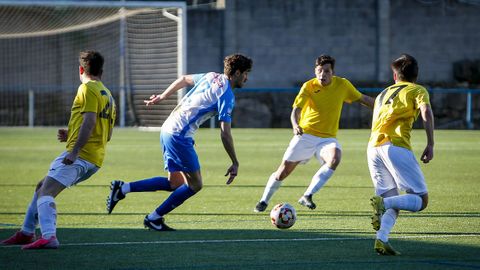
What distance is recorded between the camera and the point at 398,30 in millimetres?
36812

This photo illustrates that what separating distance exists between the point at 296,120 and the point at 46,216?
4572mm

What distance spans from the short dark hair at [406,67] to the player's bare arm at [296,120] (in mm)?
3413

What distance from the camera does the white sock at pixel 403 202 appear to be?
8438 millimetres

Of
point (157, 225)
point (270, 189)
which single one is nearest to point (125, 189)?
point (157, 225)

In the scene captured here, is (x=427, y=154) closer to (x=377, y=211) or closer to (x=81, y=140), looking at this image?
(x=377, y=211)

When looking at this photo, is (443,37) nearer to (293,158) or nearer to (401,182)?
(293,158)

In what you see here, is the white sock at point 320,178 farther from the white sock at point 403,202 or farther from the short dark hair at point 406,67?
the white sock at point 403,202

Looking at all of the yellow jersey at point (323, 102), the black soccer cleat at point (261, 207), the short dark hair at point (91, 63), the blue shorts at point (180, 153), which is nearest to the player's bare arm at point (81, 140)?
the short dark hair at point (91, 63)

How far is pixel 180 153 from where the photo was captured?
10039 mm

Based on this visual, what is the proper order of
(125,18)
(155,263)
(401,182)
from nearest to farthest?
(155,263)
(401,182)
(125,18)

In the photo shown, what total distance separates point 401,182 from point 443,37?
95.5ft

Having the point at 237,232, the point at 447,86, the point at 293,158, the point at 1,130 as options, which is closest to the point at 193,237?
the point at 237,232

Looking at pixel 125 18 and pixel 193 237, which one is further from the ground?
pixel 125 18

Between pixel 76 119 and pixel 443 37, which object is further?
pixel 443 37
